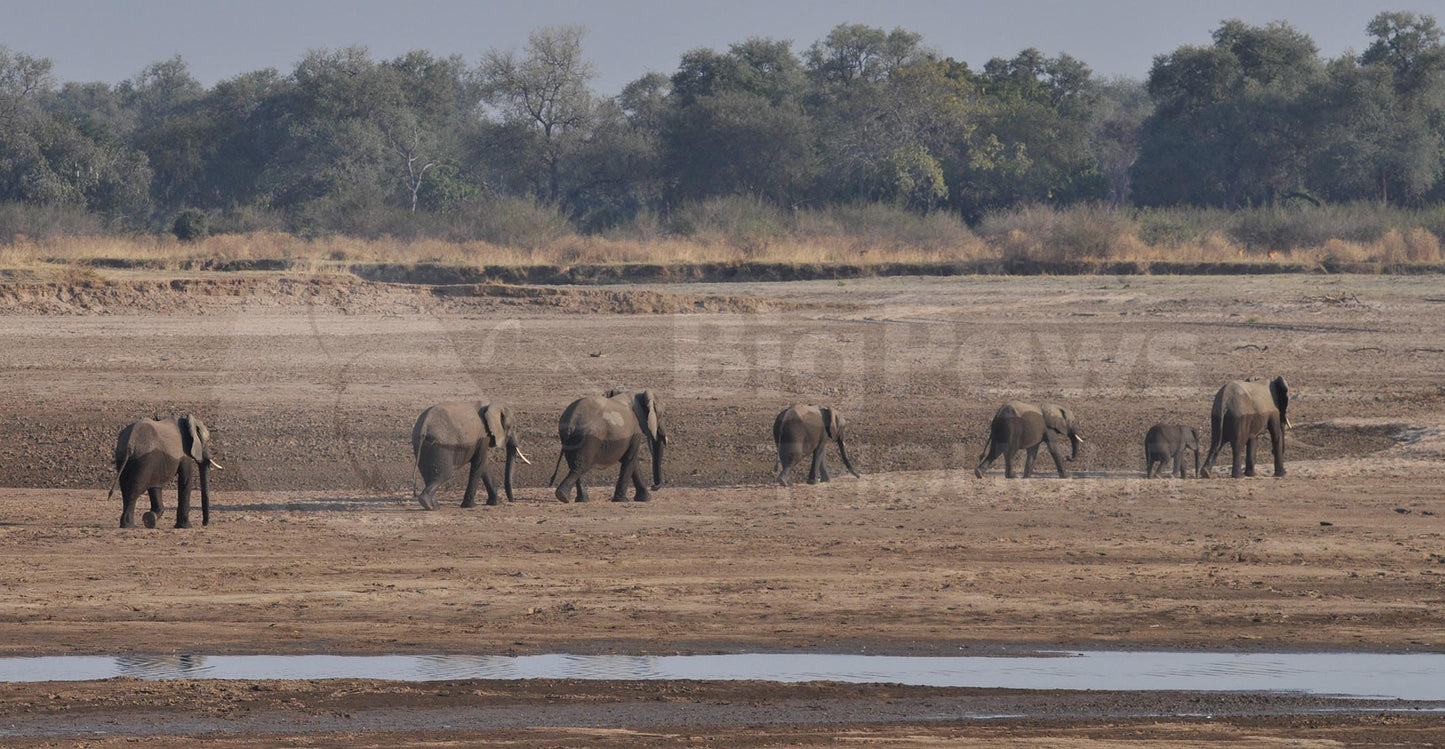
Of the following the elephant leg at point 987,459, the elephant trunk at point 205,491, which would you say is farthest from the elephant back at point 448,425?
the elephant leg at point 987,459

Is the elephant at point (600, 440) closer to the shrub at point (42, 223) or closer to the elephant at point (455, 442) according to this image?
the elephant at point (455, 442)

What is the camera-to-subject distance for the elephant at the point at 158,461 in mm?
11281

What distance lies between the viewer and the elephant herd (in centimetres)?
1147

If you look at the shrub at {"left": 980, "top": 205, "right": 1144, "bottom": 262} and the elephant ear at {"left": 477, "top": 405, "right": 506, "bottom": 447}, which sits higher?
the shrub at {"left": 980, "top": 205, "right": 1144, "bottom": 262}

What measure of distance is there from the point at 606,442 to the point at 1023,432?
349cm

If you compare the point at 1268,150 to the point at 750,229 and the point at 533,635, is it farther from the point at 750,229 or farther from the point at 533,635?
the point at 533,635

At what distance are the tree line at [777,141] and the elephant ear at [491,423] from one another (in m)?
39.9

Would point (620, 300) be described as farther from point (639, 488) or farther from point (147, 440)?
point (147, 440)

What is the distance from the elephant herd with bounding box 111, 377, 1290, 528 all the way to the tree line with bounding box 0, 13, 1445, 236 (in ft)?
129

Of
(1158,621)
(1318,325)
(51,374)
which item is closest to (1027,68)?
(1318,325)

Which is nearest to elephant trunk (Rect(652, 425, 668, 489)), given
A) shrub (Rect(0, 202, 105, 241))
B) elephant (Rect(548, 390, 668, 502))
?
elephant (Rect(548, 390, 668, 502))

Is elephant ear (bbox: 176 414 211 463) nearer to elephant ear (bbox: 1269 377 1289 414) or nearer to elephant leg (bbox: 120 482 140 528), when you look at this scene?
elephant leg (bbox: 120 482 140 528)

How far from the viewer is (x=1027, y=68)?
69.0 metres

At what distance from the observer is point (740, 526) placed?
11797 millimetres
